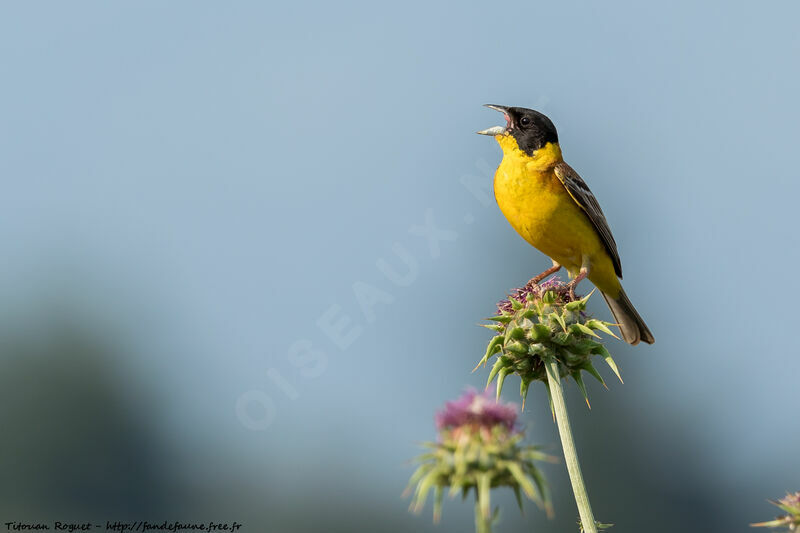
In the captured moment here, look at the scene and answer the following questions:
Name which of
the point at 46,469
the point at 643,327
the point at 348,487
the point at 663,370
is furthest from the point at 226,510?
the point at 643,327

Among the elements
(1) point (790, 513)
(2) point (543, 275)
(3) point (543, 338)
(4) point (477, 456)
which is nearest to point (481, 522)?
(4) point (477, 456)

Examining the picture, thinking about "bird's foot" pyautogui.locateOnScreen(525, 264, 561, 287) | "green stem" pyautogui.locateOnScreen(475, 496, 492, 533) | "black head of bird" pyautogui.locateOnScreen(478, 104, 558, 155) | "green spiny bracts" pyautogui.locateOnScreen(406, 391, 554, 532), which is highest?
"black head of bird" pyautogui.locateOnScreen(478, 104, 558, 155)

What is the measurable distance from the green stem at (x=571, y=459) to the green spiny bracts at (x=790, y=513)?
90 centimetres

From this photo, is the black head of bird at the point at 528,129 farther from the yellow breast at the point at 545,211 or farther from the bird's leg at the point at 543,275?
the bird's leg at the point at 543,275

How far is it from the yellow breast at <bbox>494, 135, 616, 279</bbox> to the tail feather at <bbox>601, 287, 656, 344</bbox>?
63 centimetres

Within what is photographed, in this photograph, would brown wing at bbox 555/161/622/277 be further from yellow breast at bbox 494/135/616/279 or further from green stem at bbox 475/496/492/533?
green stem at bbox 475/496/492/533

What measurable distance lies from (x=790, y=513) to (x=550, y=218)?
496 cm

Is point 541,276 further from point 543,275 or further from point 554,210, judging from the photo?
point 554,210

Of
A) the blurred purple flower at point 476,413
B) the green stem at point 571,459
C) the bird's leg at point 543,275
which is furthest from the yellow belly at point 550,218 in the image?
the blurred purple flower at point 476,413

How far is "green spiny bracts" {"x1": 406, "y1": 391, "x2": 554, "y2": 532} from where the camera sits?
4.84 meters

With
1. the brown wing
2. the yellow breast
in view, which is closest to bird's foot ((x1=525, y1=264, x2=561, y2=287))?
the yellow breast

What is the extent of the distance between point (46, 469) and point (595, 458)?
33855 mm

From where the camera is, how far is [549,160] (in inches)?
420

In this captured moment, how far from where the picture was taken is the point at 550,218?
10078 mm
